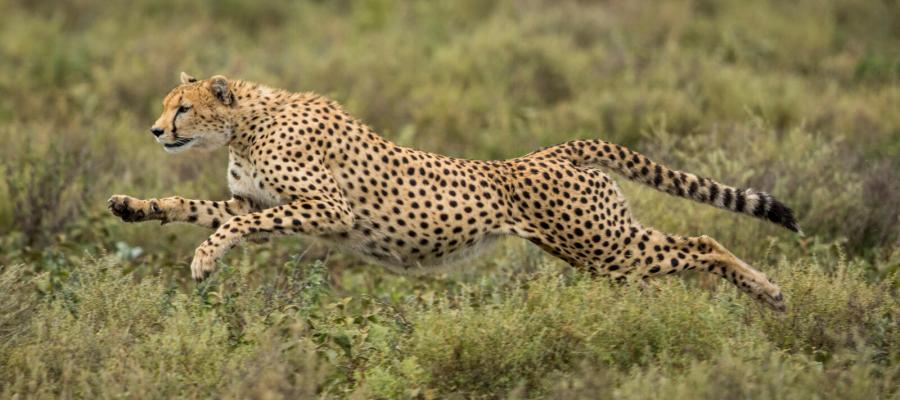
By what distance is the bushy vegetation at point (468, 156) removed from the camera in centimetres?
475

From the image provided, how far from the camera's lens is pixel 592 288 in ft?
17.6

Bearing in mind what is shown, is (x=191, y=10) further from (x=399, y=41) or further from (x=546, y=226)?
(x=546, y=226)

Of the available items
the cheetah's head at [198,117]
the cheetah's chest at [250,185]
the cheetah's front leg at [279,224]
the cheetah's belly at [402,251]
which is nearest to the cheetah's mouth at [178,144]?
the cheetah's head at [198,117]

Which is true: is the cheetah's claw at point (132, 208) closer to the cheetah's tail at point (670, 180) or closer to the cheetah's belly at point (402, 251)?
the cheetah's belly at point (402, 251)

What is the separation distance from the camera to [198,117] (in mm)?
5641

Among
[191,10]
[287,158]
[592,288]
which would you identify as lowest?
[191,10]

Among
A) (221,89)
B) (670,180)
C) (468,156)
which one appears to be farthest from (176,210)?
(468,156)

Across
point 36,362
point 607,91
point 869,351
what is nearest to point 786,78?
point 607,91

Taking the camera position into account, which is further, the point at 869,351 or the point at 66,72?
the point at 66,72

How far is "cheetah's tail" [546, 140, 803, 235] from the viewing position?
5.77 meters

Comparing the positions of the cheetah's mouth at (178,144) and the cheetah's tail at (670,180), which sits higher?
the cheetah's mouth at (178,144)

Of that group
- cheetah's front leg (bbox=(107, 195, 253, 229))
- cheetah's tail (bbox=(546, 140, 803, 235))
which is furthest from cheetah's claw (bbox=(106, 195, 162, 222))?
cheetah's tail (bbox=(546, 140, 803, 235))

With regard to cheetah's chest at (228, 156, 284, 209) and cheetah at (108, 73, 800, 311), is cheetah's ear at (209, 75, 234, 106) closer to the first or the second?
cheetah at (108, 73, 800, 311)

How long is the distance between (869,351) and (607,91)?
234 inches
